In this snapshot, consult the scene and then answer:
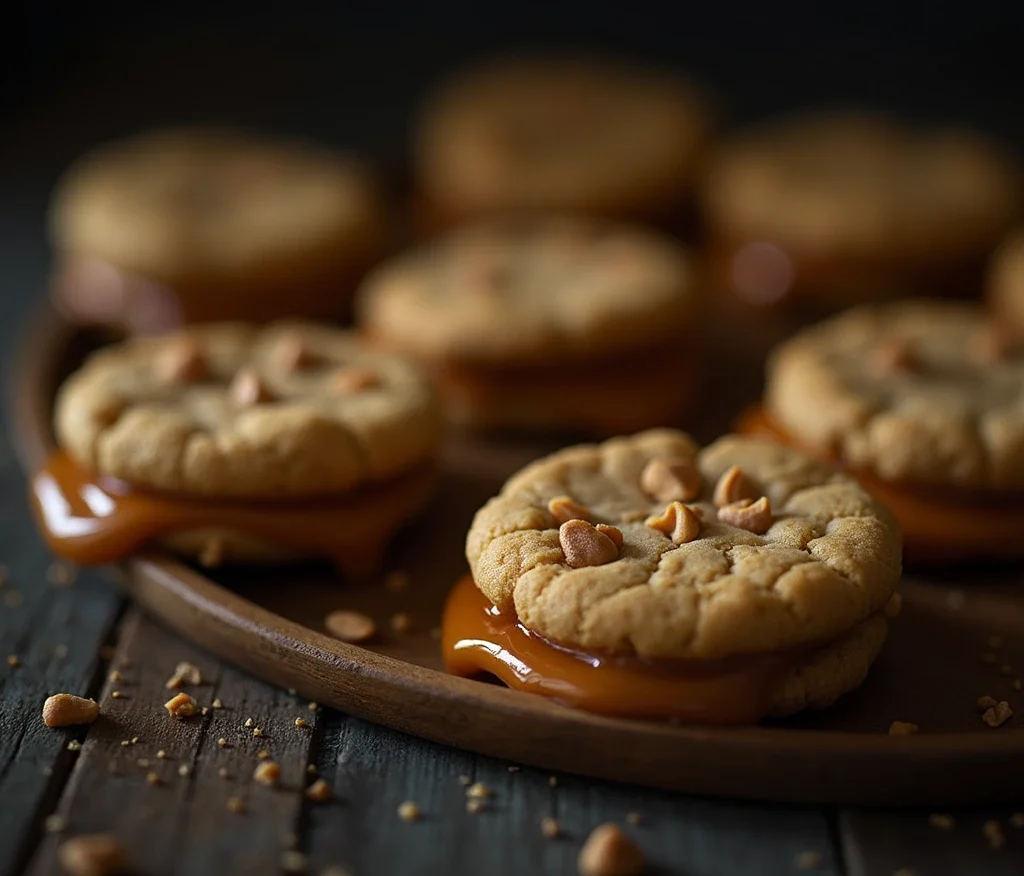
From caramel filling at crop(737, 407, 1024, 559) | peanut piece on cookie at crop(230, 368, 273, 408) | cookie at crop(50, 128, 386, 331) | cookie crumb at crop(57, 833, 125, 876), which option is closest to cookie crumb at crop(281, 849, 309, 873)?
cookie crumb at crop(57, 833, 125, 876)

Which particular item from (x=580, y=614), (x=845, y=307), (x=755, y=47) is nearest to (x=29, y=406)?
(x=580, y=614)

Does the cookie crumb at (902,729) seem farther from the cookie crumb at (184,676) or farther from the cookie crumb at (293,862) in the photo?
the cookie crumb at (184,676)

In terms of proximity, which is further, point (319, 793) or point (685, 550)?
point (685, 550)

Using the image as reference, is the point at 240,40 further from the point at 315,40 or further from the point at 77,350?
the point at 77,350

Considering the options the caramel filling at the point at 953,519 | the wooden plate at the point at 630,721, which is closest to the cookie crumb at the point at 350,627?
the wooden plate at the point at 630,721

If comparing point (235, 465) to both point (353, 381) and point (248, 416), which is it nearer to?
point (248, 416)

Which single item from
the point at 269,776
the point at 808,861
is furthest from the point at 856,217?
the point at 269,776
